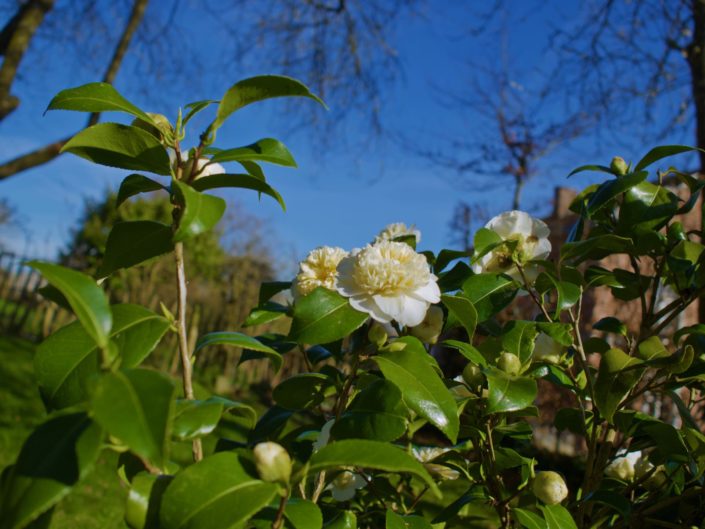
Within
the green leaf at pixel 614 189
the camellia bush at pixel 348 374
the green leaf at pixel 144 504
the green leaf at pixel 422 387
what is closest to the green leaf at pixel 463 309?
the camellia bush at pixel 348 374

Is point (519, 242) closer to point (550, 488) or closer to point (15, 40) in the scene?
point (550, 488)

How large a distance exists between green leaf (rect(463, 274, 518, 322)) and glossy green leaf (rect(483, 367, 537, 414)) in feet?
0.47

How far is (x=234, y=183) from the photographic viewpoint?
82 cm

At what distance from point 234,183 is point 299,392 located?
373 mm

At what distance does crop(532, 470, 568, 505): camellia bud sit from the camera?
0.91 m

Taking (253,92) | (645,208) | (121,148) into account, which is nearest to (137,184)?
(121,148)

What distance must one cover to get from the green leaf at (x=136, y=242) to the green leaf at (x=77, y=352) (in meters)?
0.11

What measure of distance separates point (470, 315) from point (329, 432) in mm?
260

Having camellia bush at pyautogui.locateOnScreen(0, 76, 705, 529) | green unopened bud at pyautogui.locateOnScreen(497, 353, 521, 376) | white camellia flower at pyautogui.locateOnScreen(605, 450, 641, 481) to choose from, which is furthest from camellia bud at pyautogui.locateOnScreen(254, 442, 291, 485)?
white camellia flower at pyautogui.locateOnScreen(605, 450, 641, 481)

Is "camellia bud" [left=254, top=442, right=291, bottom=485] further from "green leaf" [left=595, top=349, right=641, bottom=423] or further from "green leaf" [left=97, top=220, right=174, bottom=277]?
"green leaf" [left=595, top=349, right=641, bottom=423]

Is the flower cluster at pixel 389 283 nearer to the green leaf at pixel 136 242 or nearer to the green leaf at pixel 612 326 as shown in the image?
the green leaf at pixel 136 242

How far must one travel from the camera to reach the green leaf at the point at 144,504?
0.56 meters

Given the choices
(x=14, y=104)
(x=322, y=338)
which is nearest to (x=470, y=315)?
(x=322, y=338)

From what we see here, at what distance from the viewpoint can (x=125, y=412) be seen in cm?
47
